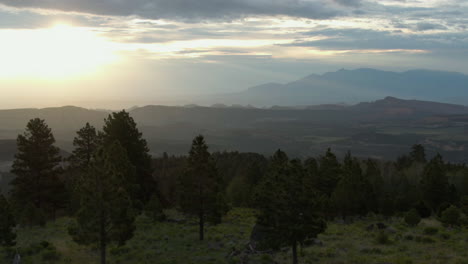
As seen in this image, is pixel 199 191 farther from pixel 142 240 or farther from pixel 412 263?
pixel 412 263

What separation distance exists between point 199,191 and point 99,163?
1144 centimetres

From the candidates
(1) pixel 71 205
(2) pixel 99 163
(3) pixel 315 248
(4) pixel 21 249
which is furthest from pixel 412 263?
(1) pixel 71 205

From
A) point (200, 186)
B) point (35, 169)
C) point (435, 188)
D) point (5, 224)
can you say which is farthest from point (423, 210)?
point (35, 169)

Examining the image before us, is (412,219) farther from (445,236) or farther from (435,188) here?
(435,188)

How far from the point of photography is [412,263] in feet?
69.4

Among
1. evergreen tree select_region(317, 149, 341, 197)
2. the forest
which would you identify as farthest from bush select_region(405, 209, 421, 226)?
evergreen tree select_region(317, 149, 341, 197)

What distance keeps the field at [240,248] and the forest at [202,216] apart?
0.28ft

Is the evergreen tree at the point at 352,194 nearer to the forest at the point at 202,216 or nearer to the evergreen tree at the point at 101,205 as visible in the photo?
the forest at the point at 202,216

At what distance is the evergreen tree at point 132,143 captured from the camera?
40281 millimetres

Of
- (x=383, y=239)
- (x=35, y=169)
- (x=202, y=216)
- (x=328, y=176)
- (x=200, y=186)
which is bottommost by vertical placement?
(x=383, y=239)

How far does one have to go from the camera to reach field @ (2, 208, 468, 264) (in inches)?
938

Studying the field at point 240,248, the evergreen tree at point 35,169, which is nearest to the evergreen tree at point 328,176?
the field at point 240,248

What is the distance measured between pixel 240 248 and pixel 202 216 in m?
5.81

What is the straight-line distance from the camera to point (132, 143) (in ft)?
136
